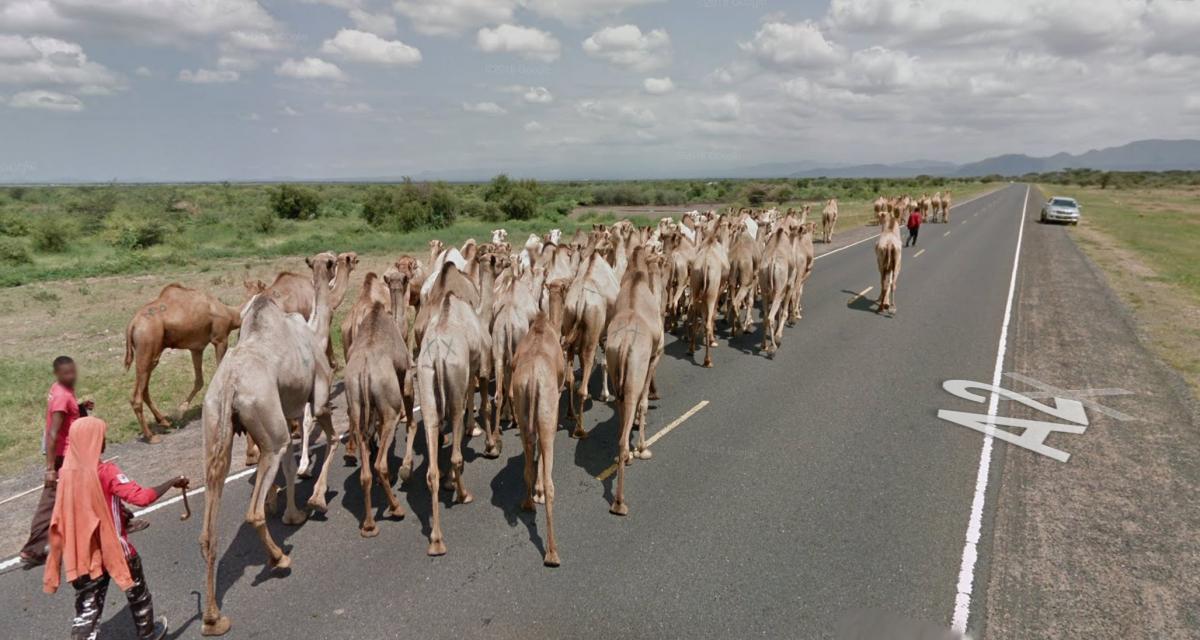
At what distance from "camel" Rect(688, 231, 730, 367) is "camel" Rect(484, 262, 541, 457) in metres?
4.84

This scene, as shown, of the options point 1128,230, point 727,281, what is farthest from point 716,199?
point 727,281

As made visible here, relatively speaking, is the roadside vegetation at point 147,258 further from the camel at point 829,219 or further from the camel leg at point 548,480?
the camel at point 829,219

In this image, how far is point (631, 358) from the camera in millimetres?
A: 7684

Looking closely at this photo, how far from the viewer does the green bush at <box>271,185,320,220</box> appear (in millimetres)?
55406

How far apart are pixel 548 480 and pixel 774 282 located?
28.9ft

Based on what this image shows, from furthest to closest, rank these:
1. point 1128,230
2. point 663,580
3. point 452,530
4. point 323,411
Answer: point 1128,230
point 323,411
point 452,530
point 663,580

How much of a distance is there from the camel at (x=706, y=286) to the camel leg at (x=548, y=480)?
667cm

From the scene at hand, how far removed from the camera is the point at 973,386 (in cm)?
1120

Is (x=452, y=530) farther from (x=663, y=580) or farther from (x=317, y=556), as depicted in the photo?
(x=663, y=580)

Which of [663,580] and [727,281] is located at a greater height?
[727,281]

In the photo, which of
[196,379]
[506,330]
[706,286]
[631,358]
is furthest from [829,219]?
[196,379]

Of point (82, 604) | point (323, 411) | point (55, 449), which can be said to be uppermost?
point (55, 449)

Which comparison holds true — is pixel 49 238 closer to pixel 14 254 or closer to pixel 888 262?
pixel 14 254

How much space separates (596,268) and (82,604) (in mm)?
7603
